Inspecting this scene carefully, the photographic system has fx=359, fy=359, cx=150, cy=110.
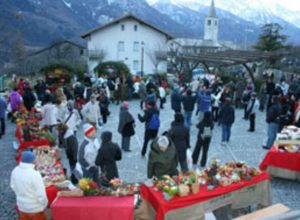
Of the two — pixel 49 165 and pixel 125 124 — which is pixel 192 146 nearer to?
pixel 125 124

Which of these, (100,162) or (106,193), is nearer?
(106,193)

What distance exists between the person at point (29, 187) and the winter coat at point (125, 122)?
5.15 meters

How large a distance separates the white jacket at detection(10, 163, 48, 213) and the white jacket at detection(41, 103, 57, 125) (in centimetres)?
612

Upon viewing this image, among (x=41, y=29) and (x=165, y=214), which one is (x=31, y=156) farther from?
(x=41, y=29)

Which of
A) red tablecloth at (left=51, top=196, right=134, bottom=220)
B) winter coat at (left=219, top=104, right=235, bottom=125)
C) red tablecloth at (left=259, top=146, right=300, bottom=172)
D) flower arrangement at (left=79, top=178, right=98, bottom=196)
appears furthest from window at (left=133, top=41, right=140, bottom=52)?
red tablecloth at (left=51, top=196, right=134, bottom=220)

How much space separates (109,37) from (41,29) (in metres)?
49.0

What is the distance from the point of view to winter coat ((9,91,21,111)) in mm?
13945

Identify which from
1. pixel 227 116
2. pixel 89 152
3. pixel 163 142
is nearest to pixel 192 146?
pixel 227 116

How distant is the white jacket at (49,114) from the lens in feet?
37.4

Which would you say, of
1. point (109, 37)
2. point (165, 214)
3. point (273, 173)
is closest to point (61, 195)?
point (165, 214)

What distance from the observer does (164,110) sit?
1803 centimetres

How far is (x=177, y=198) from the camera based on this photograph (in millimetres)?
5875

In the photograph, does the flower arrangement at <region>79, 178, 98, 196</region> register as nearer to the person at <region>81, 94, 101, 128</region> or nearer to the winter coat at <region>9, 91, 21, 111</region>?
the person at <region>81, 94, 101, 128</region>

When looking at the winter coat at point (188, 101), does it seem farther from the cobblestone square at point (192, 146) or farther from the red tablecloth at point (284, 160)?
the red tablecloth at point (284, 160)
